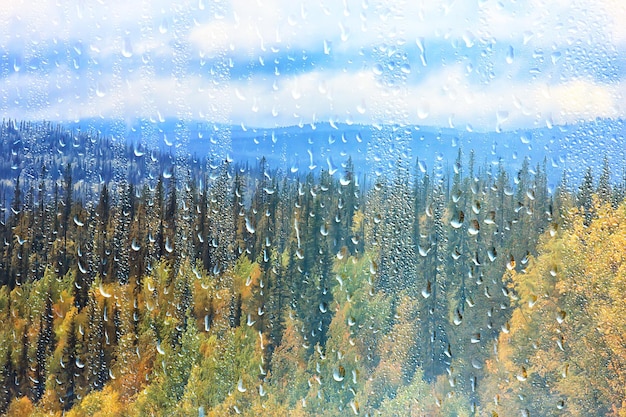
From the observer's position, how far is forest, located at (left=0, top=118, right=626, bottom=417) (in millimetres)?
9148

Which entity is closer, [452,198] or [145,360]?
[452,198]

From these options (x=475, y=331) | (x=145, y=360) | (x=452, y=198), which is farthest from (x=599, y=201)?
(x=145, y=360)

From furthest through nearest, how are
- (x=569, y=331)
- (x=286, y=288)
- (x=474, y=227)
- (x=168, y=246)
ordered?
(x=286, y=288) → (x=474, y=227) → (x=168, y=246) → (x=569, y=331)

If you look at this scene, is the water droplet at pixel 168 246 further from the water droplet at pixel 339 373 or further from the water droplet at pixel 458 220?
the water droplet at pixel 458 220

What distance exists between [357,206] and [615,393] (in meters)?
4.02

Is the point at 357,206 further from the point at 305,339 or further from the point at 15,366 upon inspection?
the point at 15,366

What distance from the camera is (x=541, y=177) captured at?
8156 millimetres

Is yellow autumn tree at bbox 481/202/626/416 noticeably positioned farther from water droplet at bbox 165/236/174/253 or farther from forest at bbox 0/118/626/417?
water droplet at bbox 165/236/174/253

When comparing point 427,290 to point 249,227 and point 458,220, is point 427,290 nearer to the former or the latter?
point 458,220

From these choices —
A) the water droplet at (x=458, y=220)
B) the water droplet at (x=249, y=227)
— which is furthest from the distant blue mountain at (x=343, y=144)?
the water droplet at (x=458, y=220)

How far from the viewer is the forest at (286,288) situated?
9.15m

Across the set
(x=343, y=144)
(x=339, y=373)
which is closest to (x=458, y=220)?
(x=343, y=144)

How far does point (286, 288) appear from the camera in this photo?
10.5 meters

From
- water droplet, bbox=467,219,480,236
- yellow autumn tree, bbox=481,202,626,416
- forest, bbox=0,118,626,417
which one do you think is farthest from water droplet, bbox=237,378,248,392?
water droplet, bbox=467,219,480,236
